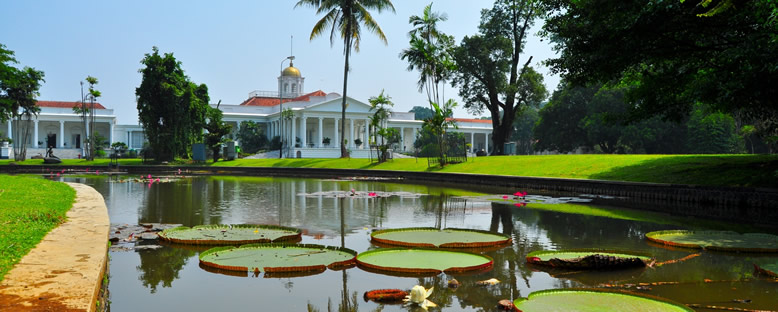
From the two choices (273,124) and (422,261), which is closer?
(422,261)

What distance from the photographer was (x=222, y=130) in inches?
1833

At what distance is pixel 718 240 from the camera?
8211 mm

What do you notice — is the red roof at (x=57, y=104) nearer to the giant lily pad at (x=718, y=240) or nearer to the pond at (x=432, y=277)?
the pond at (x=432, y=277)

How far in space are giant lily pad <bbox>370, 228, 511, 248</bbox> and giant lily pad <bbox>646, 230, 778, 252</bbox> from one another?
2237mm

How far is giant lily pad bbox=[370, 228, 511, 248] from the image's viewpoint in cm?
760

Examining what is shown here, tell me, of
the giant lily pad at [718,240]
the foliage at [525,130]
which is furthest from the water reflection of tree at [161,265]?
the foliage at [525,130]

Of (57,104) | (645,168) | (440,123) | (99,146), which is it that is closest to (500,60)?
(440,123)

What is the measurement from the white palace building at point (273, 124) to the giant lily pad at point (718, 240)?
175ft

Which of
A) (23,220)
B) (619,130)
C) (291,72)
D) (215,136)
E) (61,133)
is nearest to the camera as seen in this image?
(23,220)

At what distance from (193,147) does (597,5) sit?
119 ft

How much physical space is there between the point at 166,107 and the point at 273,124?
24396mm

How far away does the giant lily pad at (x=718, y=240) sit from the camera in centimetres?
756

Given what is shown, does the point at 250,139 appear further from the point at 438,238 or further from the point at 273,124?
the point at 438,238

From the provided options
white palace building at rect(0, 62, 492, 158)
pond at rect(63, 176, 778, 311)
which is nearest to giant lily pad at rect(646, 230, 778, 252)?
pond at rect(63, 176, 778, 311)
